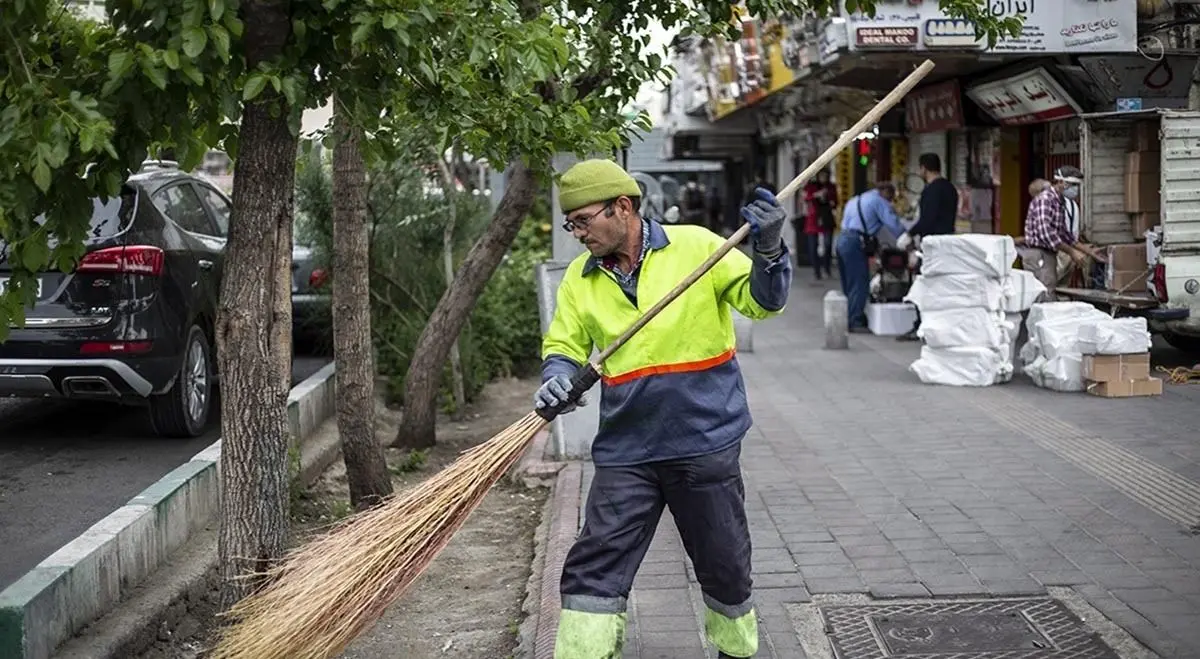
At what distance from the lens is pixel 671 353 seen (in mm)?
4613

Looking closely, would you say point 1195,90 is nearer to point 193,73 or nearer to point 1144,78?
point 1144,78

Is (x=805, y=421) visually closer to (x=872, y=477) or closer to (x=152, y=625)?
(x=872, y=477)

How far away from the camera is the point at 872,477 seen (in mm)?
8133

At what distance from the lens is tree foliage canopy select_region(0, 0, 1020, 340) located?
12.6 feet

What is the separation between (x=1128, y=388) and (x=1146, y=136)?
150 inches

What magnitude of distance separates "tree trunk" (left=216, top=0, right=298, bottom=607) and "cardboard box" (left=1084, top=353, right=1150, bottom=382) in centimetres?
701

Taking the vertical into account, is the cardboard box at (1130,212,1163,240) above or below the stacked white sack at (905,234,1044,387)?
above

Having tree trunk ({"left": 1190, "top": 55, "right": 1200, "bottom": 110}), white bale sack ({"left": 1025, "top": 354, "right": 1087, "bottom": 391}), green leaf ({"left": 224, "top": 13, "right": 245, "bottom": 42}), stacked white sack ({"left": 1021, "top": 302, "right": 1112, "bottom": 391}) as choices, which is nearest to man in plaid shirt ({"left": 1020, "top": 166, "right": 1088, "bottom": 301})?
tree trunk ({"left": 1190, "top": 55, "right": 1200, "bottom": 110})

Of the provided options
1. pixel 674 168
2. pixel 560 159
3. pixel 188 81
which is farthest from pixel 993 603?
pixel 674 168

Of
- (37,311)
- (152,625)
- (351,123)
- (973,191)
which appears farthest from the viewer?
(973,191)

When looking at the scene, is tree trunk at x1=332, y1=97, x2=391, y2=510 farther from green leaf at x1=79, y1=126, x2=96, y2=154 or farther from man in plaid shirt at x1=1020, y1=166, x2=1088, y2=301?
man in plaid shirt at x1=1020, y1=166, x2=1088, y2=301

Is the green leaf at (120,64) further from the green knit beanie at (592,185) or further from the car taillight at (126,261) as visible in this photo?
the car taillight at (126,261)

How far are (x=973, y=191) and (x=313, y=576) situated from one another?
1589 centimetres

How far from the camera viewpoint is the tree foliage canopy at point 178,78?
3.85 metres
